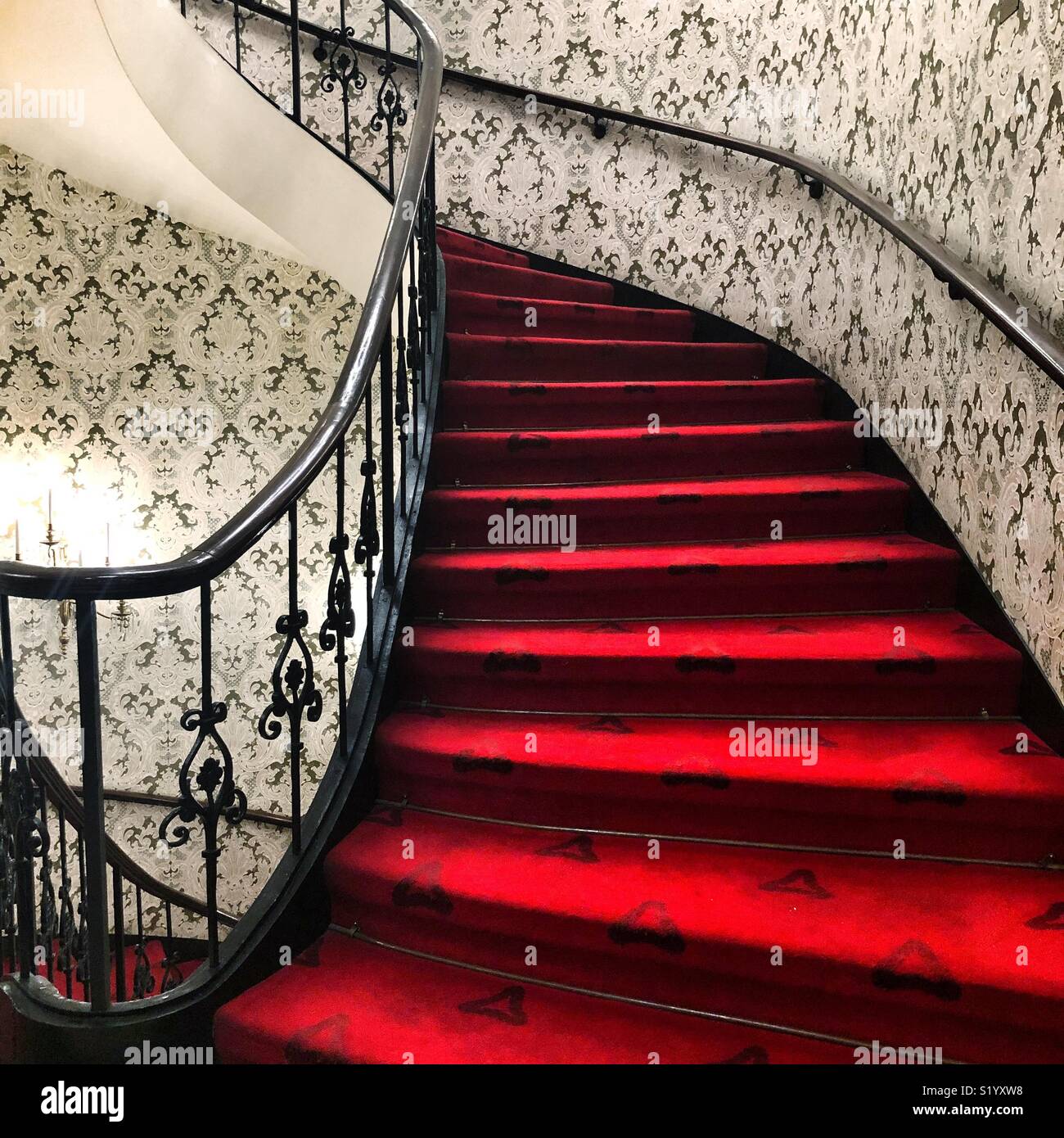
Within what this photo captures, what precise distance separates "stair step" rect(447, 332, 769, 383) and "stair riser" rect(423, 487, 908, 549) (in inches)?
30.1

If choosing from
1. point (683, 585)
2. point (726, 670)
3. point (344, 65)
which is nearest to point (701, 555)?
point (683, 585)

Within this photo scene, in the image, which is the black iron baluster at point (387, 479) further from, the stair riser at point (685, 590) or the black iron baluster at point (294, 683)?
the black iron baluster at point (294, 683)

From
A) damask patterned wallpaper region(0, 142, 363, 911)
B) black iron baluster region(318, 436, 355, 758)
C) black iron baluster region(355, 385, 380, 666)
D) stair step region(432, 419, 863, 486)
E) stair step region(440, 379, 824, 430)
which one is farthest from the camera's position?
damask patterned wallpaper region(0, 142, 363, 911)

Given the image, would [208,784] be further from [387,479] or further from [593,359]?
[593,359]

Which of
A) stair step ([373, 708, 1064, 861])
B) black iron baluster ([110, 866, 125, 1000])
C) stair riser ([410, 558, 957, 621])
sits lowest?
black iron baluster ([110, 866, 125, 1000])

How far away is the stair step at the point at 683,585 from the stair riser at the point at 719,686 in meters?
0.26

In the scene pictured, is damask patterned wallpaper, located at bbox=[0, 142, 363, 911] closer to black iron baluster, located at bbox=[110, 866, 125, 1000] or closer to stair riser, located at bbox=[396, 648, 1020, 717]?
black iron baluster, located at bbox=[110, 866, 125, 1000]

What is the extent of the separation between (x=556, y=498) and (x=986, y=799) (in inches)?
54.9

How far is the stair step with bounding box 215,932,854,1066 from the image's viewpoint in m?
1.50

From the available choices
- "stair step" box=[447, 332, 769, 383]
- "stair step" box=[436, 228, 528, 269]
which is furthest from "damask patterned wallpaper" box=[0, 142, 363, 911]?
"stair step" box=[447, 332, 769, 383]

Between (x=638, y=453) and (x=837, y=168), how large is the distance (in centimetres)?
146

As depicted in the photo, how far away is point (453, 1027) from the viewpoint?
156cm
